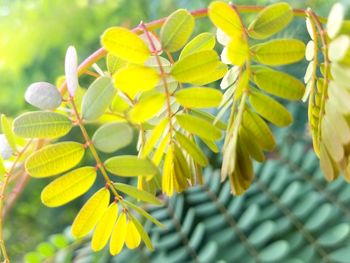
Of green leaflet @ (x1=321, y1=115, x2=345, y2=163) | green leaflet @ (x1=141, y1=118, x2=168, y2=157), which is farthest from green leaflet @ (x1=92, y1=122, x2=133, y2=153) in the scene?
green leaflet @ (x1=321, y1=115, x2=345, y2=163)

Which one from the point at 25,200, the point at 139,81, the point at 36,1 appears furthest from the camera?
the point at 36,1

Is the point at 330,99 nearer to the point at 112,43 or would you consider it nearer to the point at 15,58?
the point at 112,43

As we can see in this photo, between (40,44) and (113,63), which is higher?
(113,63)

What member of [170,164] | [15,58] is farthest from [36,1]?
[170,164]

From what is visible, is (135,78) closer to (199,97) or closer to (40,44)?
(199,97)

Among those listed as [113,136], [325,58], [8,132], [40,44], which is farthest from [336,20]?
[40,44]

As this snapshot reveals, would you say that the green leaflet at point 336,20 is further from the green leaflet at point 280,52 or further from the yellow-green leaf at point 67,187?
the yellow-green leaf at point 67,187
